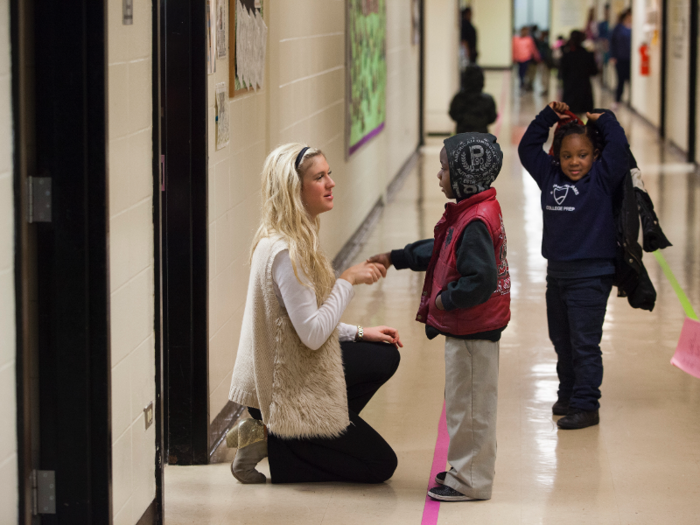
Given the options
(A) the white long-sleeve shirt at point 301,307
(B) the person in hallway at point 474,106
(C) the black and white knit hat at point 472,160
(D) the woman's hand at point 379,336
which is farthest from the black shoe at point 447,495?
(B) the person in hallway at point 474,106

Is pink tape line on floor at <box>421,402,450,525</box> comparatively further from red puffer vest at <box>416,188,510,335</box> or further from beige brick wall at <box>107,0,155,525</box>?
beige brick wall at <box>107,0,155,525</box>

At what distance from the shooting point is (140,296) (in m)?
2.80

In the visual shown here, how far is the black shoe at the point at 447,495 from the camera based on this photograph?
3.25 m

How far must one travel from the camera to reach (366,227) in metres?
8.76

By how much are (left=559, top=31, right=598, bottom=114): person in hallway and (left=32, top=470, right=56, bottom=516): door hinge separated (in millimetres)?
13741

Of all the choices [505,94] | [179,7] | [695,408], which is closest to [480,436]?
[695,408]

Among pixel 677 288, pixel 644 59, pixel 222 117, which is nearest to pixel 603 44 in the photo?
pixel 644 59

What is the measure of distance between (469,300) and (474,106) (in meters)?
7.16

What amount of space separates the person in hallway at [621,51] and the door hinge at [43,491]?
1874cm

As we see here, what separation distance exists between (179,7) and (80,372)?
4.88 ft

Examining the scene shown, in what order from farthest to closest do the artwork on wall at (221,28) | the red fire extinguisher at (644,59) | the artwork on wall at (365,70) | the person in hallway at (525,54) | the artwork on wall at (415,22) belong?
1. the person in hallway at (525,54)
2. the red fire extinguisher at (644,59)
3. the artwork on wall at (415,22)
4. the artwork on wall at (365,70)
5. the artwork on wall at (221,28)

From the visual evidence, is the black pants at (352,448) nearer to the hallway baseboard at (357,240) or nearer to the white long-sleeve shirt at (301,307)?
the white long-sleeve shirt at (301,307)

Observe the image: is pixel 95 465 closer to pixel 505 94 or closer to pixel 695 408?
pixel 695 408

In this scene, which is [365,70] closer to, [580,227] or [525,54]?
[580,227]
